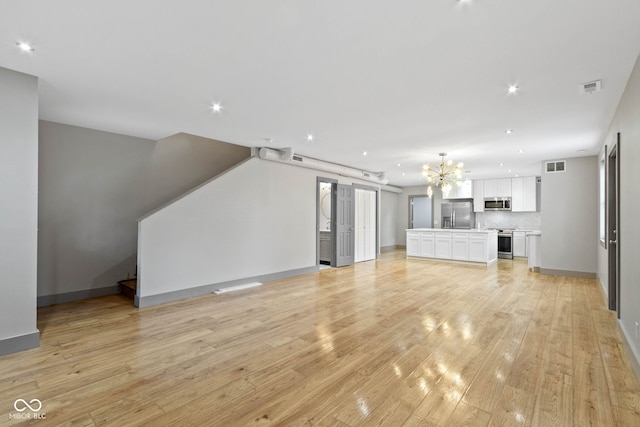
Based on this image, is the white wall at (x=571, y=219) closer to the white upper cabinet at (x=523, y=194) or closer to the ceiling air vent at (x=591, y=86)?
the white upper cabinet at (x=523, y=194)

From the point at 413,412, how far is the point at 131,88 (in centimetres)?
425

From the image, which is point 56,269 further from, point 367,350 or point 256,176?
point 367,350

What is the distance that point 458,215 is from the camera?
11.5 m

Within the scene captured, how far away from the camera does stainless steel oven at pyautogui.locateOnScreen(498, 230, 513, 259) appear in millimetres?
9859

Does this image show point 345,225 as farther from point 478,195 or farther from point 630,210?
point 630,210

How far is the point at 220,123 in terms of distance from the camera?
475 centimetres

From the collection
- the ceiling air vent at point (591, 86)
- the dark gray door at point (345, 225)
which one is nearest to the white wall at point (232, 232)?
the dark gray door at point (345, 225)

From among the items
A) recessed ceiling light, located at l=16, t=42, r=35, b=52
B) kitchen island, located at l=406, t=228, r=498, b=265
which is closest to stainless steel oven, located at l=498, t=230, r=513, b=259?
kitchen island, located at l=406, t=228, r=498, b=265

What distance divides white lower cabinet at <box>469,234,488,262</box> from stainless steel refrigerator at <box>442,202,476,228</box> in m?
3.05

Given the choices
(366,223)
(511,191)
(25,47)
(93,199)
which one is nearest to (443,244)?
(366,223)

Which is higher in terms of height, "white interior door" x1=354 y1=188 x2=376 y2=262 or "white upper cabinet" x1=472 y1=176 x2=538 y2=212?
"white upper cabinet" x1=472 y1=176 x2=538 y2=212

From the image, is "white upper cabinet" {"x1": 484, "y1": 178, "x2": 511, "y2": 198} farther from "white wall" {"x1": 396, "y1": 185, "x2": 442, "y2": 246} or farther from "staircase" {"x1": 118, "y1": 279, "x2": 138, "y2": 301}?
"staircase" {"x1": 118, "y1": 279, "x2": 138, "y2": 301}

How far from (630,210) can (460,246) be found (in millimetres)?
5922

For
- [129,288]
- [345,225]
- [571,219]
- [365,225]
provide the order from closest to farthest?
[129,288] < [571,219] < [345,225] < [365,225]
